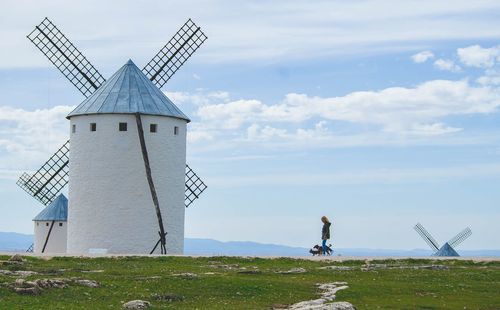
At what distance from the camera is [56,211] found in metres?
76.5

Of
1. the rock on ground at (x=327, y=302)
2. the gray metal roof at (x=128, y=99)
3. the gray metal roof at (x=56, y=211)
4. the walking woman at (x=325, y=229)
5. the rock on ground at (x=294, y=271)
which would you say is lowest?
the rock on ground at (x=327, y=302)

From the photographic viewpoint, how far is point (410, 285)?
35.6 meters

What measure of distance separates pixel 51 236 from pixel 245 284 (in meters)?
45.3

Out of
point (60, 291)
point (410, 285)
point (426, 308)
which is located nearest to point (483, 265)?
point (410, 285)

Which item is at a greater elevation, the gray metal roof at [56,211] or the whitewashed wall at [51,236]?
the gray metal roof at [56,211]

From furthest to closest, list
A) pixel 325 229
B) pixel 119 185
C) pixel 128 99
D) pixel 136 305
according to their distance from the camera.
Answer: pixel 128 99 → pixel 119 185 → pixel 325 229 → pixel 136 305

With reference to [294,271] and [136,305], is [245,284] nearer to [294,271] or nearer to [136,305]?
[294,271]

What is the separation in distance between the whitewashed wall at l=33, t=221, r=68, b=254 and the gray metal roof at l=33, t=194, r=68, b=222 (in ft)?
1.19

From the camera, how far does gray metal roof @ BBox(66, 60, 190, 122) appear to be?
198 ft

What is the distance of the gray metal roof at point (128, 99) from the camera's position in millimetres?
60406

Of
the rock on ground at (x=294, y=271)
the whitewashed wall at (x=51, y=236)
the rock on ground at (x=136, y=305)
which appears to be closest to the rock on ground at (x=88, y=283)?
the rock on ground at (x=136, y=305)

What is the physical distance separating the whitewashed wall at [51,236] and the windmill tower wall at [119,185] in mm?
14513

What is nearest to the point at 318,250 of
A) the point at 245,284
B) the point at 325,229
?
the point at 325,229

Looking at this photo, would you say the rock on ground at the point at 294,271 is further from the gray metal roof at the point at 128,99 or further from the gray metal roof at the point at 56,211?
the gray metal roof at the point at 56,211
